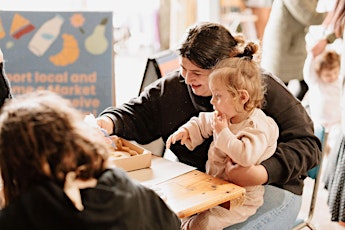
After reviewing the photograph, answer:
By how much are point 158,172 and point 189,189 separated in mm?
173

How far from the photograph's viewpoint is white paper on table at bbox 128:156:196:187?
165cm

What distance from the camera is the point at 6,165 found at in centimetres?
108

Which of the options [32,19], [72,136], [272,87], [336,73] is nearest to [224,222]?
[272,87]

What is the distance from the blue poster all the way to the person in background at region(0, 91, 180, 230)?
5.53ft

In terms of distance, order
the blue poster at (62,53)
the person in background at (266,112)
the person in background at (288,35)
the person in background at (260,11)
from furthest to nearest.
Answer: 1. the person in background at (260,11)
2. the person in background at (288,35)
3. the blue poster at (62,53)
4. the person in background at (266,112)

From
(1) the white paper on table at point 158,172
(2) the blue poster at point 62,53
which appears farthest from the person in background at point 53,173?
(2) the blue poster at point 62,53

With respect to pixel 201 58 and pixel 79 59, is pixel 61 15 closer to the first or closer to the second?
pixel 79 59

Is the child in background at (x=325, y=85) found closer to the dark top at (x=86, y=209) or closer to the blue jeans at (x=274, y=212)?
the blue jeans at (x=274, y=212)

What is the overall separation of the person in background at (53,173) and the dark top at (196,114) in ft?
2.58

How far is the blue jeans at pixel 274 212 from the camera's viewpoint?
181 centimetres

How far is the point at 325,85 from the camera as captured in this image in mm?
3447

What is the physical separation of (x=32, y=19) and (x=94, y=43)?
34cm

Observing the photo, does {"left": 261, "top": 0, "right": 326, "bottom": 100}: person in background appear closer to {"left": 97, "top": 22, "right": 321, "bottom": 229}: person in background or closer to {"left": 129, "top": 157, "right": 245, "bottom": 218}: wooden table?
{"left": 97, "top": 22, "right": 321, "bottom": 229}: person in background

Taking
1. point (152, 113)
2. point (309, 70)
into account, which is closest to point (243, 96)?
point (152, 113)
